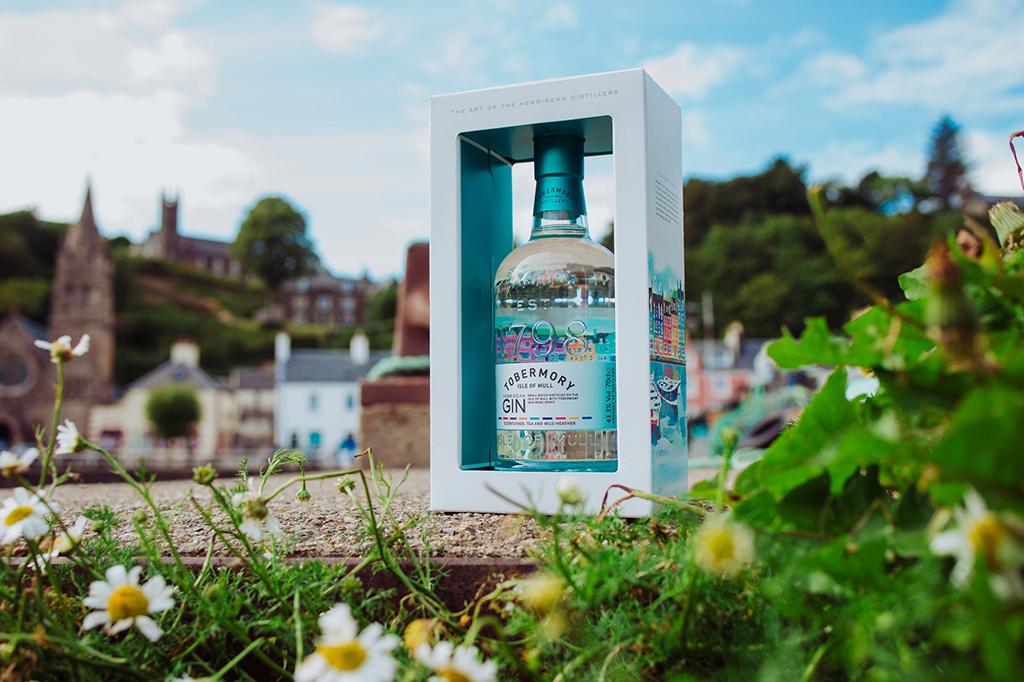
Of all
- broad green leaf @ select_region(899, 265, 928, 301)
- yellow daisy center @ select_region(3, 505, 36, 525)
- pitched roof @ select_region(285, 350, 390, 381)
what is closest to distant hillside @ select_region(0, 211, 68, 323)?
pitched roof @ select_region(285, 350, 390, 381)

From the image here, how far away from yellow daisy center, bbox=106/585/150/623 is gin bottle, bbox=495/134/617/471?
61cm

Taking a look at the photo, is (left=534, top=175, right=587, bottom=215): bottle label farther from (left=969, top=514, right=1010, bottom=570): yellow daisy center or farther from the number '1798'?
→ (left=969, top=514, right=1010, bottom=570): yellow daisy center

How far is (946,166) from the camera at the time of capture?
50.1 meters

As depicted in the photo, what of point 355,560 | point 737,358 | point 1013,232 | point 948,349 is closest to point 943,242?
point 948,349

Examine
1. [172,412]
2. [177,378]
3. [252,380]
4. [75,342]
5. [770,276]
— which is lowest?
[172,412]

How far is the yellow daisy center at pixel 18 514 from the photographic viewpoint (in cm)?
92

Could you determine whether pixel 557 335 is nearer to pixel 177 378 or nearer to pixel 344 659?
pixel 344 659

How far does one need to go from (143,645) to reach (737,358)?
126ft

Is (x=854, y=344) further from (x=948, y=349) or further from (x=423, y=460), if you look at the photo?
(x=423, y=460)

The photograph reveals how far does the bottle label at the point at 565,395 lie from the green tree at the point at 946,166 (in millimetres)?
55950

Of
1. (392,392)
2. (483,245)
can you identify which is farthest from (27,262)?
(483,245)

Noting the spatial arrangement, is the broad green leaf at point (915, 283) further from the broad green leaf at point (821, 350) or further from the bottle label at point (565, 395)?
the bottle label at point (565, 395)

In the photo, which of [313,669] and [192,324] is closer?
[313,669]

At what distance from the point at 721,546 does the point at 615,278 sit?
672mm
